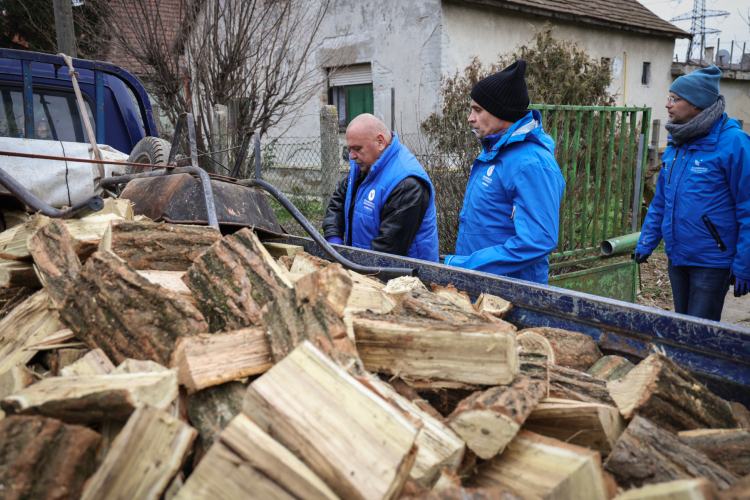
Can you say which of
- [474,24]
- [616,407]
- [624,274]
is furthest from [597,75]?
[616,407]

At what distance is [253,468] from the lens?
42.6 inches

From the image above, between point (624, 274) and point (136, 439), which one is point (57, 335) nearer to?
point (136, 439)

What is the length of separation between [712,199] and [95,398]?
3.45m

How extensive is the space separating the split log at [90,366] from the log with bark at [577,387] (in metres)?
1.31

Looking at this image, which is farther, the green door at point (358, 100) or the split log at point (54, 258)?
the green door at point (358, 100)

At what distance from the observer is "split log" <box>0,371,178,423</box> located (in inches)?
49.4

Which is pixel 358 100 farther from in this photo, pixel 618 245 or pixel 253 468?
pixel 253 468

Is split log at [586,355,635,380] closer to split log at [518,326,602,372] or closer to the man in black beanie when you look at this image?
split log at [518,326,602,372]

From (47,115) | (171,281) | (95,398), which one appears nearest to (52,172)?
(47,115)

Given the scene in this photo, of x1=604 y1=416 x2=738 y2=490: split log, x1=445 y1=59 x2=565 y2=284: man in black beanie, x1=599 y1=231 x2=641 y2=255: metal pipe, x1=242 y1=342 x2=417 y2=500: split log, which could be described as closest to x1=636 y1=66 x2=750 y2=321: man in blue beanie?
x1=599 y1=231 x2=641 y2=255: metal pipe

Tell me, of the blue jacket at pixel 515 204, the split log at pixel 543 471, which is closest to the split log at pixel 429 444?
the split log at pixel 543 471

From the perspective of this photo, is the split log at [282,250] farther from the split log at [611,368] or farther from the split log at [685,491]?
the split log at [685,491]

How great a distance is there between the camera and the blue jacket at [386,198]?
3291 mm

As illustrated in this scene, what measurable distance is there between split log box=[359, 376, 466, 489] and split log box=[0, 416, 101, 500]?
665mm
